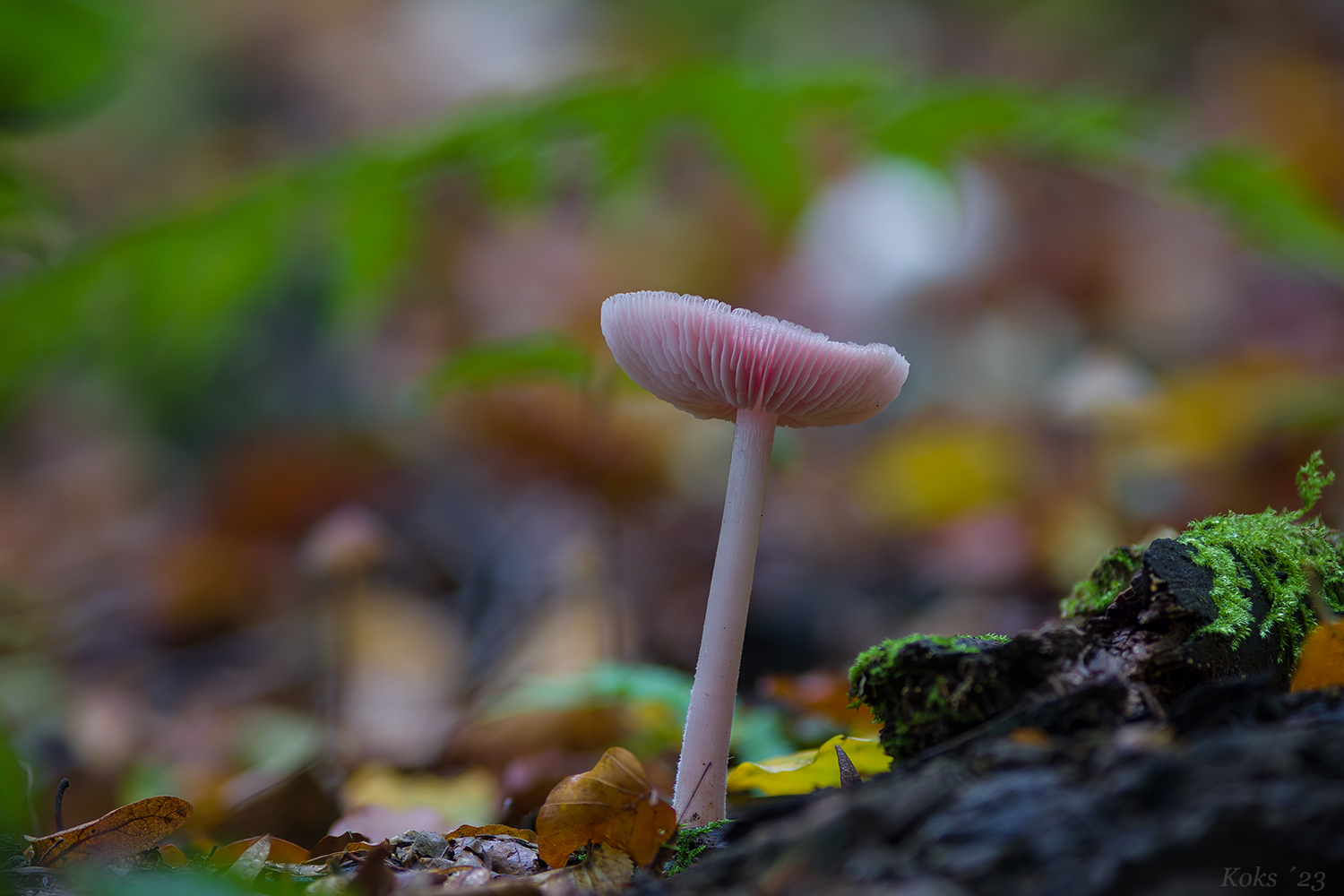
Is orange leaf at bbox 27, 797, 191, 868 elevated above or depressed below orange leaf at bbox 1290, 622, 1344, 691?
above

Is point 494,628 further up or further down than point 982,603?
further up

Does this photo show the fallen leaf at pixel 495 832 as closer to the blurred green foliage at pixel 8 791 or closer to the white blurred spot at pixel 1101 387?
the blurred green foliage at pixel 8 791

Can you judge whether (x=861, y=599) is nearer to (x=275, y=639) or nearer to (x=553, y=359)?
(x=553, y=359)

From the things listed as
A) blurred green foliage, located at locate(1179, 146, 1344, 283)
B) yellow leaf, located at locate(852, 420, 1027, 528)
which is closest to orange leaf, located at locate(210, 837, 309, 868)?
blurred green foliage, located at locate(1179, 146, 1344, 283)

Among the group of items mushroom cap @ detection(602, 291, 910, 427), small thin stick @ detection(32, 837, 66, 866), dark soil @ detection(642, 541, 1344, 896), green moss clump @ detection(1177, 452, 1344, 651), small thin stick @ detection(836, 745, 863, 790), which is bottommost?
dark soil @ detection(642, 541, 1344, 896)

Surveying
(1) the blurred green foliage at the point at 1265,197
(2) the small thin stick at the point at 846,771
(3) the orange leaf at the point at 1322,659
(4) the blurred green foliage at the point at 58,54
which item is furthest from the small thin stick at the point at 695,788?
(1) the blurred green foliage at the point at 1265,197

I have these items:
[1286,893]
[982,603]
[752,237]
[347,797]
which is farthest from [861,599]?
[752,237]

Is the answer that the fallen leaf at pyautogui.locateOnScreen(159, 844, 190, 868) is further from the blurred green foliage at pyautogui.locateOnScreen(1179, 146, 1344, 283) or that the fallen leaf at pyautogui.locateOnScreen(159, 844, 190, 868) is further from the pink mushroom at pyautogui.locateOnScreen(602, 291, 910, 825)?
the blurred green foliage at pyautogui.locateOnScreen(1179, 146, 1344, 283)
